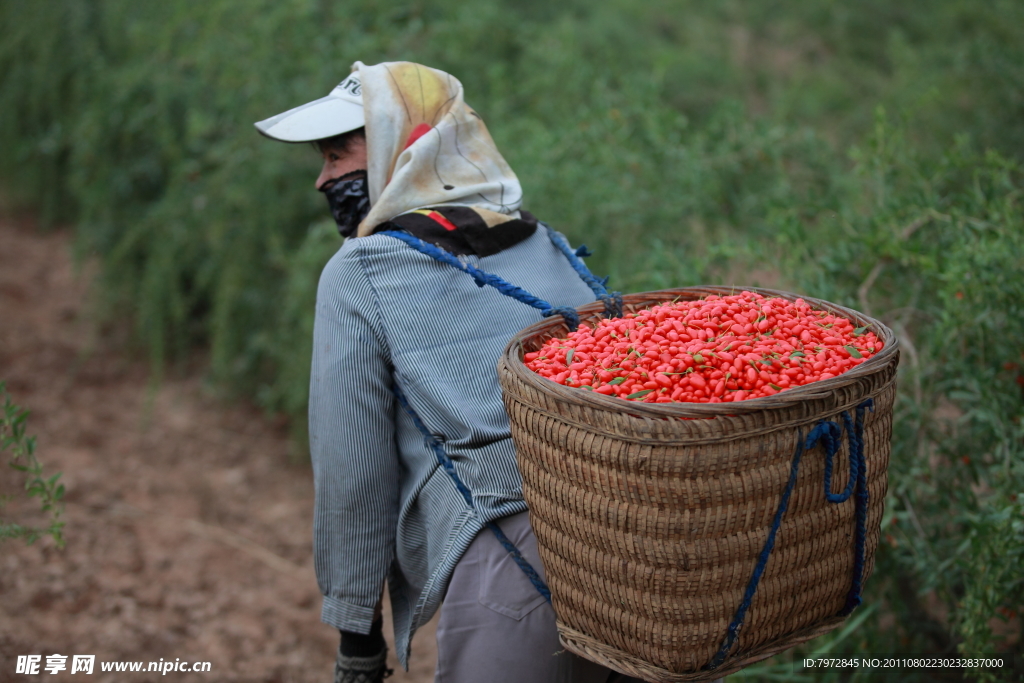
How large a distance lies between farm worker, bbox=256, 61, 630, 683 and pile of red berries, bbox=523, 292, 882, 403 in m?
0.25

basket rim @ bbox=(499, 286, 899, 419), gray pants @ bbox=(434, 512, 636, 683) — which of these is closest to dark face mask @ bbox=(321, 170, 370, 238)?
basket rim @ bbox=(499, 286, 899, 419)

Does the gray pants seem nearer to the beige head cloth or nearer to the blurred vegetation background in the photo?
the beige head cloth

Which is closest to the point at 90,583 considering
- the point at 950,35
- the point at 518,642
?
the point at 518,642

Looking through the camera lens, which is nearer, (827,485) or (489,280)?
(827,485)

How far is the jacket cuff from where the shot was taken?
1.87 m

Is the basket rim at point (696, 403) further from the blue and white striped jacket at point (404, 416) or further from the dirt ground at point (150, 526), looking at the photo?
the dirt ground at point (150, 526)

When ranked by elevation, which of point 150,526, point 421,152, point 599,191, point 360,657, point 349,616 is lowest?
point 150,526

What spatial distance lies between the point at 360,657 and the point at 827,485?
3.88 feet

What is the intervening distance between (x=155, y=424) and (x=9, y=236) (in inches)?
112

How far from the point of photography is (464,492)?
172 centimetres

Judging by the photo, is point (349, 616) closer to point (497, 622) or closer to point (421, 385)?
point (497, 622)

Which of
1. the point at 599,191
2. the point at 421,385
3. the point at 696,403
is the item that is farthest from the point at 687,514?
the point at 599,191

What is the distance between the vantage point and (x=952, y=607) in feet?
8.04

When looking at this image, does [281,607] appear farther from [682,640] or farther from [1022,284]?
[1022,284]
